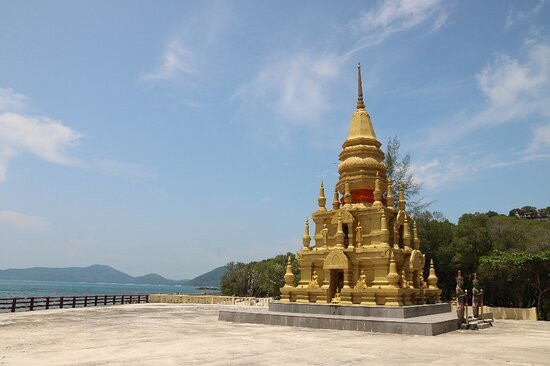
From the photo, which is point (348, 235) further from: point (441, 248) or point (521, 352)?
point (441, 248)

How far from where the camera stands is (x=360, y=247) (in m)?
23.1

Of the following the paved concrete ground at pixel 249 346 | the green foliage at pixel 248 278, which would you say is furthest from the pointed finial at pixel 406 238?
the green foliage at pixel 248 278

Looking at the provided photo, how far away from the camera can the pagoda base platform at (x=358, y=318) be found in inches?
668

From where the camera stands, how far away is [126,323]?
66.7 feet

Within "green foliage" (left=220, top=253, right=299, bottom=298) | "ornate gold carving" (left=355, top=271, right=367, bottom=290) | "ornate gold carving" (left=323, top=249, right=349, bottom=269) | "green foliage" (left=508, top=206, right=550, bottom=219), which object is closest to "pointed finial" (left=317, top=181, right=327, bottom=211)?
"ornate gold carving" (left=323, top=249, right=349, bottom=269)

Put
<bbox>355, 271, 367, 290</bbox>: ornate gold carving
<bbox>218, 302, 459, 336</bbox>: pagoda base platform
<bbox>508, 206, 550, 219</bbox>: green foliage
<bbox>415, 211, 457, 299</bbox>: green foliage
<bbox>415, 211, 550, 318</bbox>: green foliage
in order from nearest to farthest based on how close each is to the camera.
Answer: <bbox>218, 302, 459, 336</bbox>: pagoda base platform
<bbox>355, 271, 367, 290</bbox>: ornate gold carving
<bbox>415, 211, 550, 318</bbox>: green foliage
<bbox>415, 211, 457, 299</bbox>: green foliage
<bbox>508, 206, 550, 219</bbox>: green foliage

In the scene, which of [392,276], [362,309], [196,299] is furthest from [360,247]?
[196,299]

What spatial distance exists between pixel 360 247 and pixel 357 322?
18.5 ft

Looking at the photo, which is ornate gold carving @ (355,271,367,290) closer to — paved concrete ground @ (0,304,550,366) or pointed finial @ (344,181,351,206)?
pointed finial @ (344,181,351,206)

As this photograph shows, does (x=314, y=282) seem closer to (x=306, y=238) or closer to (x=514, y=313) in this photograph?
(x=306, y=238)

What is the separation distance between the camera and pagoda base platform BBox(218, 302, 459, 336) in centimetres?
1698

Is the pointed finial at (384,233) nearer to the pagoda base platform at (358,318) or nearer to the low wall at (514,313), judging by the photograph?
the pagoda base platform at (358,318)

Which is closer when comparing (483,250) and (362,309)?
(362,309)

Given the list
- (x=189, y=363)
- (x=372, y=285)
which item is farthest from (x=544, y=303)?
(x=189, y=363)
